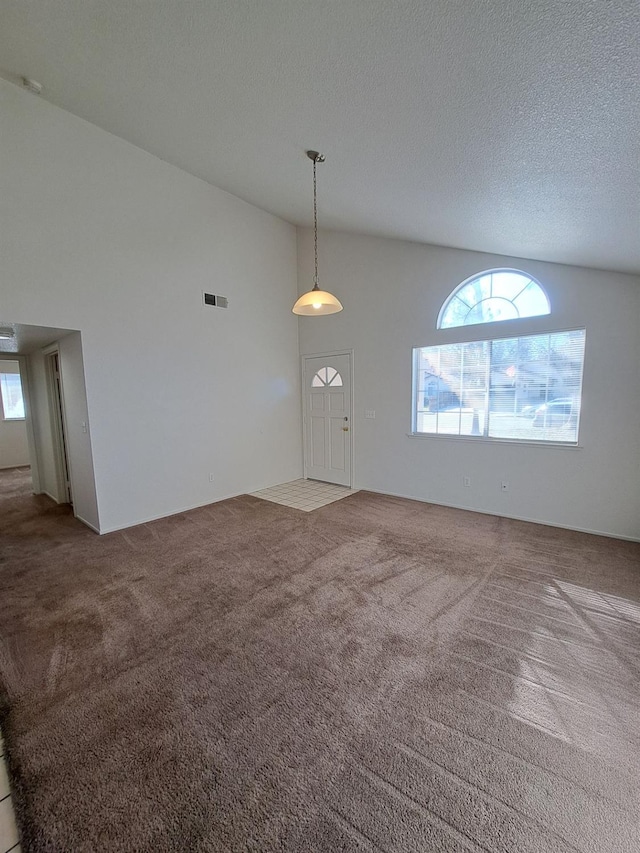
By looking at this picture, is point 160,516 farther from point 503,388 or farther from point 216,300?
point 503,388

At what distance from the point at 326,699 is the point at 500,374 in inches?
149

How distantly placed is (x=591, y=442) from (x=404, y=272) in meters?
3.04

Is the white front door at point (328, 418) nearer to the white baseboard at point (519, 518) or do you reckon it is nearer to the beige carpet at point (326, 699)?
the white baseboard at point (519, 518)

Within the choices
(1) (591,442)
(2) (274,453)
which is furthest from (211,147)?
(1) (591,442)

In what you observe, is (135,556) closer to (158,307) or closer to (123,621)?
(123,621)

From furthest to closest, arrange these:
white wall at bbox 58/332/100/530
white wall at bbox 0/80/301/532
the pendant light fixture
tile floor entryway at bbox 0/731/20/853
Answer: white wall at bbox 58/332/100/530, white wall at bbox 0/80/301/532, the pendant light fixture, tile floor entryway at bbox 0/731/20/853

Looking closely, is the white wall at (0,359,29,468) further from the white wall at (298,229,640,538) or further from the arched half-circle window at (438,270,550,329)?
the arched half-circle window at (438,270,550,329)

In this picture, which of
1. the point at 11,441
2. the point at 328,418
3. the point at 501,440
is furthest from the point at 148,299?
the point at 11,441

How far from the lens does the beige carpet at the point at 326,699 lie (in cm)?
127

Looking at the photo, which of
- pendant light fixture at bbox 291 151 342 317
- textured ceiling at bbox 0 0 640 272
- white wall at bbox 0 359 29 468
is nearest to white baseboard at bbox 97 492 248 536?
pendant light fixture at bbox 291 151 342 317

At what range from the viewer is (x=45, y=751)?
154 centimetres

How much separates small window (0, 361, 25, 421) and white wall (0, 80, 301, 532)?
5229 millimetres

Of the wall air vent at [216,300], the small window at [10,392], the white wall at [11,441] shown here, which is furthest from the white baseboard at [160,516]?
the small window at [10,392]

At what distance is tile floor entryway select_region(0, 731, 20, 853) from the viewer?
3.96 ft
